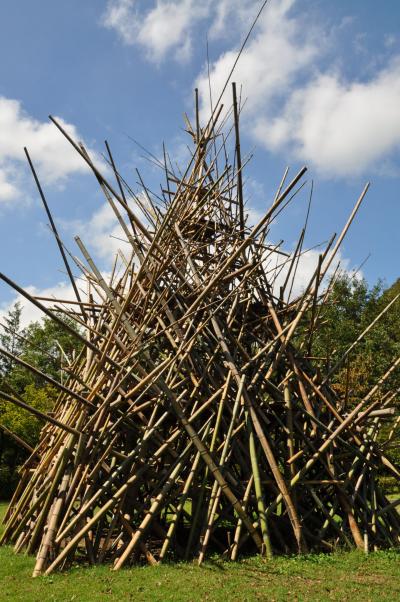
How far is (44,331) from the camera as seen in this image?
31.6 m

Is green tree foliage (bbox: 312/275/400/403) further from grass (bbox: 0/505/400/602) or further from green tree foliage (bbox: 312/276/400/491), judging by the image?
grass (bbox: 0/505/400/602)

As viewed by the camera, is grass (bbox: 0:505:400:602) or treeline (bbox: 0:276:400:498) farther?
treeline (bbox: 0:276:400:498)

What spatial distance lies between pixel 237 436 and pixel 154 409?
114 cm

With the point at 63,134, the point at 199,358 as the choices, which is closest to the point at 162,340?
the point at 199,358

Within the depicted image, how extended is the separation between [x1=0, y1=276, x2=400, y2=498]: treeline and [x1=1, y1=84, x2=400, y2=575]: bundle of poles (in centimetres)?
689

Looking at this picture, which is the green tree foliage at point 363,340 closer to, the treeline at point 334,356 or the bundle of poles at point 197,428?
the treeline at point 334,356

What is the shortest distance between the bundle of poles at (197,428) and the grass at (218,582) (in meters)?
0.26

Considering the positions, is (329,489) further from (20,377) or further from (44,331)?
(44,331)

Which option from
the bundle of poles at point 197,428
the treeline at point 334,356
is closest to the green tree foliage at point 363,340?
the treeline at point 334,356

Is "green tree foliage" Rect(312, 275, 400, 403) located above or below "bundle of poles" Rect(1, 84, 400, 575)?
above

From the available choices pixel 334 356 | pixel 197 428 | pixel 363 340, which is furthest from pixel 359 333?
pixel 197 428

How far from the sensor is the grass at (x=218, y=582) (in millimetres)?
4562

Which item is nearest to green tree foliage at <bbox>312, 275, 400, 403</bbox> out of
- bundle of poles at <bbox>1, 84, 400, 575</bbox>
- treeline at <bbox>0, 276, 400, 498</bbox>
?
treeline at <bbox>0, 276, 400, 498</bbox>

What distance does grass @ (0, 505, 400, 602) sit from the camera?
15.0ft
